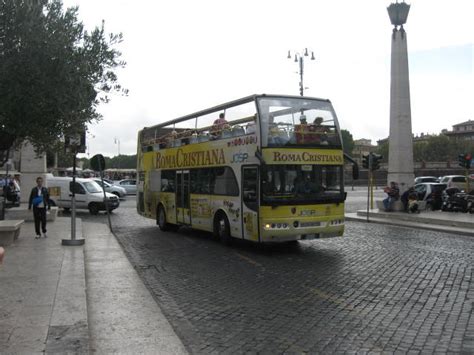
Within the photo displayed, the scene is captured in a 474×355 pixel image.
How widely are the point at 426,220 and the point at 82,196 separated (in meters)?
16.3

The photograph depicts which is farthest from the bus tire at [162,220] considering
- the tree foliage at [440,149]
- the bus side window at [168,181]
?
the tree foliage at [440,149]

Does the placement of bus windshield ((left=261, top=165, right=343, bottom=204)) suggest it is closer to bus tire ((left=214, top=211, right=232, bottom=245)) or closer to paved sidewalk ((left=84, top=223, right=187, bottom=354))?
bus tire ((left=214, top=211, right=232, bottom=245))

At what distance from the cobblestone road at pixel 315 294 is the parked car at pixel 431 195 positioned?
10.6 m

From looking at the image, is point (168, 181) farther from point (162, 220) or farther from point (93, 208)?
point (93, 208)

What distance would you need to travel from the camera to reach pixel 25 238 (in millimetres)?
13445

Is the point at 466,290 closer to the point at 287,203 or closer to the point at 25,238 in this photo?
the point at 287,203

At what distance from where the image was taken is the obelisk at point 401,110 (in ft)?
74.6

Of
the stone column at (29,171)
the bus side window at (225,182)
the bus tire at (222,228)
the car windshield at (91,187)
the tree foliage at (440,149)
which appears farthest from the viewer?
the tree foliage at (440,149)

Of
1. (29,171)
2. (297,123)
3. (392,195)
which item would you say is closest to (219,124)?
(297,123)

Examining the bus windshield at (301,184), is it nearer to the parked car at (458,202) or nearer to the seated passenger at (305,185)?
the seated passenger at (305,185)

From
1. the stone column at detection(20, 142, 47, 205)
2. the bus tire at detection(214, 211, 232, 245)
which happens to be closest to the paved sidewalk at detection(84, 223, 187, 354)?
the bus tire at detection(214, 211, 232, 245)

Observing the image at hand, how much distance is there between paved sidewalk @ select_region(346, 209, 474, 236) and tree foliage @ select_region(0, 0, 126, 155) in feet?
40.4

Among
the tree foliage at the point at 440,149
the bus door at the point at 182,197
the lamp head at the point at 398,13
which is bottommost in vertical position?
the bus door at the point at 182,197

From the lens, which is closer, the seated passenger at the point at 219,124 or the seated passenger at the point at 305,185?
the seated passenger at the point at 305,185
